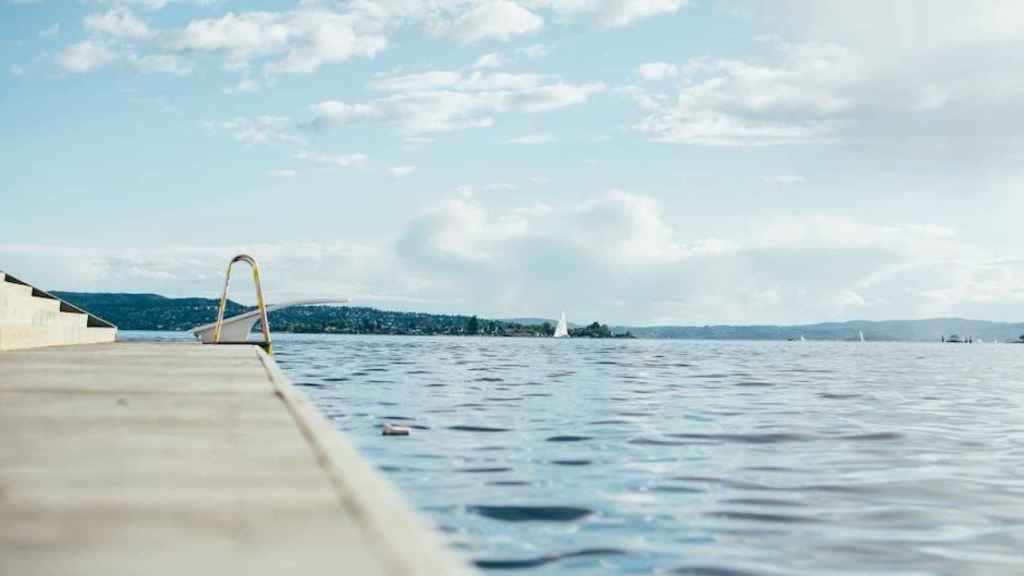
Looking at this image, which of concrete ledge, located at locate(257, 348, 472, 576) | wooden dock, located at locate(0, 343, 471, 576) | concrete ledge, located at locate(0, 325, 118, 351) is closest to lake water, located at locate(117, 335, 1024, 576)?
concrete ledge, located at locate(257, 348, 472, 576)

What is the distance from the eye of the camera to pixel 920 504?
9102 mm

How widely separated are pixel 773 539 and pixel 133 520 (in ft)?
16.4

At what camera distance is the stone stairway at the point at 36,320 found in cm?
2004

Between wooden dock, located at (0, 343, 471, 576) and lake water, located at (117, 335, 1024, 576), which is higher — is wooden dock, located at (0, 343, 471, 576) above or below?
above

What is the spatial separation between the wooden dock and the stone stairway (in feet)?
42.7

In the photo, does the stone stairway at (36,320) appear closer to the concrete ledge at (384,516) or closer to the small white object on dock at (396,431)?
the small white object on dock at (396,431)

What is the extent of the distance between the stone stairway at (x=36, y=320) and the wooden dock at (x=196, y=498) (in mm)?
13015

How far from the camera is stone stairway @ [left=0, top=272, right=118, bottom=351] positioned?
2004 cm

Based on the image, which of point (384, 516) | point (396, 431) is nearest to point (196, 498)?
point (384, 516)

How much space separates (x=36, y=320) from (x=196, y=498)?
20.7 metres

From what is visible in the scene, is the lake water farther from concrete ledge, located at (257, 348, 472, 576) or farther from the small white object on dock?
concrete ledge, located at (257, 348, 472, 576)

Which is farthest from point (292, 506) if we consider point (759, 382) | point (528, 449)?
point (759, 382)

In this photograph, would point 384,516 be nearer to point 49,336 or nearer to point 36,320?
point 36,320

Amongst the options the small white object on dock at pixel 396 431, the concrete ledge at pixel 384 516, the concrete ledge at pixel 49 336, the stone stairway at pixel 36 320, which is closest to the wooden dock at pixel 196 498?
the concrete ledge at pixel 384 516
